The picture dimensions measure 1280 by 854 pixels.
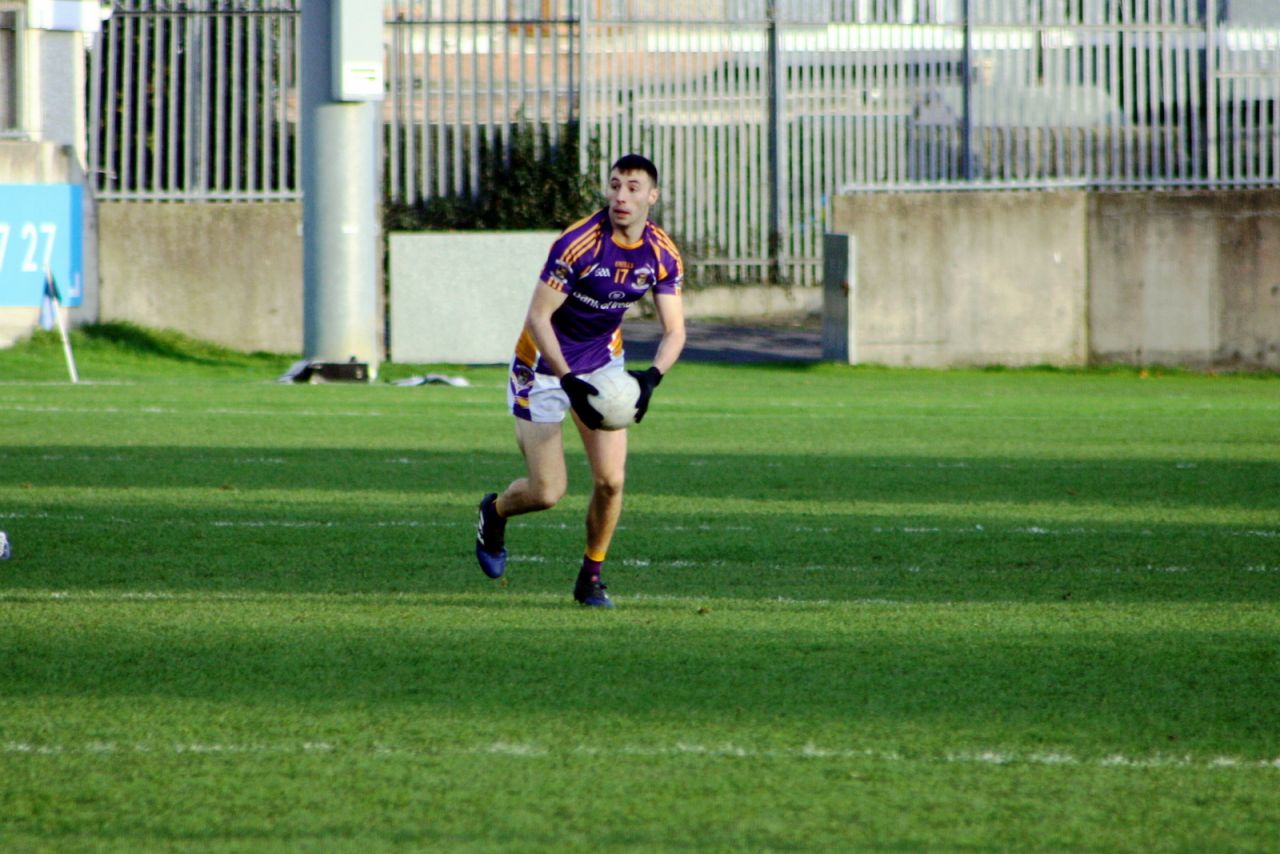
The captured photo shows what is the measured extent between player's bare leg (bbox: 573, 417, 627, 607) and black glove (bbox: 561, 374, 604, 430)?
0.17 m

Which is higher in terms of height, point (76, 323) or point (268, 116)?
point (268, 116)

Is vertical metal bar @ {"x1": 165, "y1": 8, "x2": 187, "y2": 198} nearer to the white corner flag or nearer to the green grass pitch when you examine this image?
the white corner flag

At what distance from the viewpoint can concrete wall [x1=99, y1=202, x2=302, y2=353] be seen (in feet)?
80.9

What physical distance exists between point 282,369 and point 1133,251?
1109cm

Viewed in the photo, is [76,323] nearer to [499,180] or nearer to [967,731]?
[499,180]

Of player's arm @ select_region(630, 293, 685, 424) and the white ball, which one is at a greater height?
player's arm @ select_region(630, 293, 685, 424)

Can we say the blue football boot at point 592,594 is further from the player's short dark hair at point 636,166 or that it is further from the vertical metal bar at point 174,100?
the vertical metal bar at point 174,100

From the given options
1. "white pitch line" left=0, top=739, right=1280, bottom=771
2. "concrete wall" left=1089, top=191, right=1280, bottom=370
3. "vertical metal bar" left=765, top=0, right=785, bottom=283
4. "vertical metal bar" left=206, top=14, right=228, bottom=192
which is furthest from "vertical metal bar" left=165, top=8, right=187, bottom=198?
"white pitch line" left=0, top=739, right=1280, bottom=771

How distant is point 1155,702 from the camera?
242 inches

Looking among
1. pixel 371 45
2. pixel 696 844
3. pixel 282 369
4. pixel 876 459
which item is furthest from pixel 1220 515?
pixel 282 369

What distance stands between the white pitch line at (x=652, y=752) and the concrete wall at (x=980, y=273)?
19078mm

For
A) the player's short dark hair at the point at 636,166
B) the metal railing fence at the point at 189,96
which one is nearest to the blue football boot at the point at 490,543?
the player's short dark hair at the point at 636,166

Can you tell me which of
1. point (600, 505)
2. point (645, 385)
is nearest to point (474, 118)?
point (600, 505)

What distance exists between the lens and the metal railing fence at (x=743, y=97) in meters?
25.2
